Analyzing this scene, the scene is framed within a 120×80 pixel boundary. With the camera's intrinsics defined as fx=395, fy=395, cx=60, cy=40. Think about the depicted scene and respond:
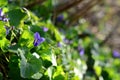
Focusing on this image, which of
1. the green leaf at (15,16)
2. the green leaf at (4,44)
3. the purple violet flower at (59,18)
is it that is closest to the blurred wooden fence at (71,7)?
the purple violet flower at (59,18)

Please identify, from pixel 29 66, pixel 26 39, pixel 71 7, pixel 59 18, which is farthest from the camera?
pixel 59 18

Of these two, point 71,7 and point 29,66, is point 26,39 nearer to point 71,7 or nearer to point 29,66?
point 29,66

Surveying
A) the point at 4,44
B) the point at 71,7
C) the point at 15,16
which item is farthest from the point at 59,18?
the point at 4,44

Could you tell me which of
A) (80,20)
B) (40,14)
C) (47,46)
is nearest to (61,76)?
(47,46)

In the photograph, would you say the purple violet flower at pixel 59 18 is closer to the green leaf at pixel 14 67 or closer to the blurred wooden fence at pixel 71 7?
the blurred wooden fence at pixel 71 7

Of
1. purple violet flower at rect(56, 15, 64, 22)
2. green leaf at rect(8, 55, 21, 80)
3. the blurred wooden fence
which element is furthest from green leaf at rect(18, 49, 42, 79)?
purple violet flower at rect(56, 15, 64, 22)

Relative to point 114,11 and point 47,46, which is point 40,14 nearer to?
point 47,46

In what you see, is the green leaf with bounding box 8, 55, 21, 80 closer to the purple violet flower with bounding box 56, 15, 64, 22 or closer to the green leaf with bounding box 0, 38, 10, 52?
the green leaf with bounding box 0, 38, 10, 52
